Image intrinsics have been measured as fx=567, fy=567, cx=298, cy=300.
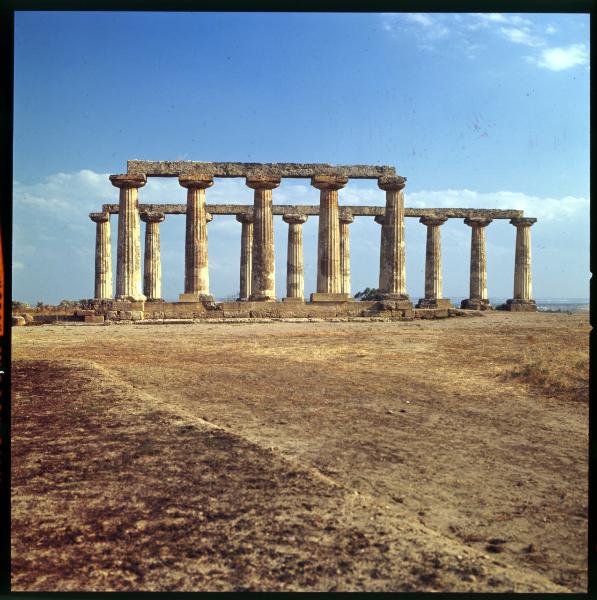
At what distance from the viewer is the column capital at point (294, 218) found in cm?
4247

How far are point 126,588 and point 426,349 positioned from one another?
45.6 feet

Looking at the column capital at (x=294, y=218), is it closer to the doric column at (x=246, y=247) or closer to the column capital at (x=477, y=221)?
the doric column at (x=246, y=247)

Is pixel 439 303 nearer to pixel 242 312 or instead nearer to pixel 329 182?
pixel 329 182

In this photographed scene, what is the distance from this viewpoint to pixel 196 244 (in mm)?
33000

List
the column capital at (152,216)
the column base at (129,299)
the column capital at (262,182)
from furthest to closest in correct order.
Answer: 1. the column capital at (152,216)
2. the column capital at (262,182)
3. the column base at (129,299)

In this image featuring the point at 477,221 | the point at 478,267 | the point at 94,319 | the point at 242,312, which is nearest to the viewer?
the point at 94,319

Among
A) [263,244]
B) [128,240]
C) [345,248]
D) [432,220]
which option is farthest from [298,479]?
[432,220]

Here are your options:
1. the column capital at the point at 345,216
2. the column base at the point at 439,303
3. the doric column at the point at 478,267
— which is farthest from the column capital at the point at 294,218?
the doric column at the point at 478,267

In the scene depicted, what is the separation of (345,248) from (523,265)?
600 inches

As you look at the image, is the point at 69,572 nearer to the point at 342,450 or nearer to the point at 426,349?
the point at 342,450

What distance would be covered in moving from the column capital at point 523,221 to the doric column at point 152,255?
27891 millimetres

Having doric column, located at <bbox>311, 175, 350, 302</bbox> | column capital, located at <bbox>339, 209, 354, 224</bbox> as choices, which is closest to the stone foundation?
doric column, located at <bbox>311, 175, 350, 302</bbox>

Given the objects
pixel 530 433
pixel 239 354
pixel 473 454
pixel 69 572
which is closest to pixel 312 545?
pixel 69 572

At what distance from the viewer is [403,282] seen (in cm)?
3375
